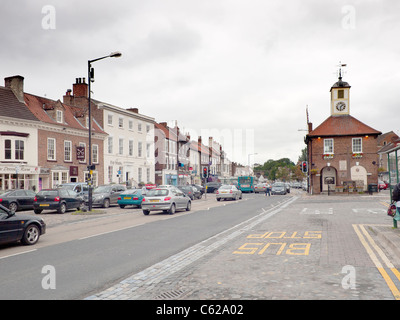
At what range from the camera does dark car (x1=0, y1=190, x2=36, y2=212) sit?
2159 centimetres

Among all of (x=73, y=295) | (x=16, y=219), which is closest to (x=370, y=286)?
(x=73, y=295)

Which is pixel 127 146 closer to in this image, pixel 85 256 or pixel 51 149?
pixel 51 149

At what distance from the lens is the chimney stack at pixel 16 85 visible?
33375mm

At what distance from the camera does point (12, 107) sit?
3148 centimetres

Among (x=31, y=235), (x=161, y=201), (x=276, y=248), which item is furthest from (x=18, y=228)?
(x=161, y=201)

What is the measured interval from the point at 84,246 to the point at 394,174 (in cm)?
1011

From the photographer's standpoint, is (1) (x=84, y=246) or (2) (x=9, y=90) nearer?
(1) (x=84, y=246)

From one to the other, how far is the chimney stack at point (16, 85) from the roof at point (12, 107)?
40cm

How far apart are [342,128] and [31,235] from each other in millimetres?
41740

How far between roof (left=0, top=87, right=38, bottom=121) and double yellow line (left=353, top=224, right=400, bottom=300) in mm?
27957

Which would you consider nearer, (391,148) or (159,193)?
(391,148)

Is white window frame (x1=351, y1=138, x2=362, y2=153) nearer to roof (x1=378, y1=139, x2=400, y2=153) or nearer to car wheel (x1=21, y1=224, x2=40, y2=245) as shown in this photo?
roof (x1=378, y1=139, x2=400, y2=153)

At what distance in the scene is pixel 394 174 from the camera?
41.1ft
